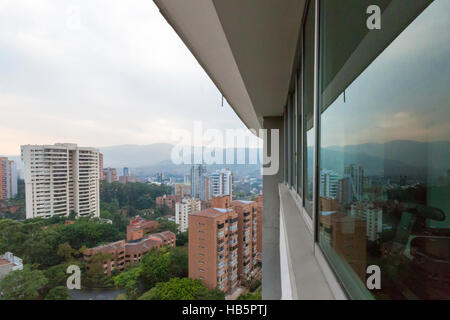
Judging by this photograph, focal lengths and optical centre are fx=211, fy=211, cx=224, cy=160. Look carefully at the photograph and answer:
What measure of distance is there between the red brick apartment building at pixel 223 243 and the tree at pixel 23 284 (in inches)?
65.0

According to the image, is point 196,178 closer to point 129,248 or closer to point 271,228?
point 129,248

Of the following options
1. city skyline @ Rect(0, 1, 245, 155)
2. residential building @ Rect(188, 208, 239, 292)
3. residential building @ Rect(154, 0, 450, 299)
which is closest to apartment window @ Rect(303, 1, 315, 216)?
residential building @ Rect(154, 0, 450, 299)

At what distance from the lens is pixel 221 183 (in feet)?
12.7

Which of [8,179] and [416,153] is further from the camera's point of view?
[8,179]

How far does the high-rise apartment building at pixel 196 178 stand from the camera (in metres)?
3.20

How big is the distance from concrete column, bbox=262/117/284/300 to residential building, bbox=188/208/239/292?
22.6 inches

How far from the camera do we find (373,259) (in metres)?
0.42

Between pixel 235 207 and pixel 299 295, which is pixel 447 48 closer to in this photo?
pixel 299 295

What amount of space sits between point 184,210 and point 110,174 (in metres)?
1.08

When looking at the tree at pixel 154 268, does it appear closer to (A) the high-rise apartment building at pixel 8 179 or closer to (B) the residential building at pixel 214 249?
(B) the residential building at pixel 214 249

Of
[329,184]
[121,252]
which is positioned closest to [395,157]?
[329,184]

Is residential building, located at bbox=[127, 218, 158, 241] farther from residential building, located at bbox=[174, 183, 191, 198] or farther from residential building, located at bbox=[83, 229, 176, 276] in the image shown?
residential building, located at bbox=[174, 183, 191, 198]
